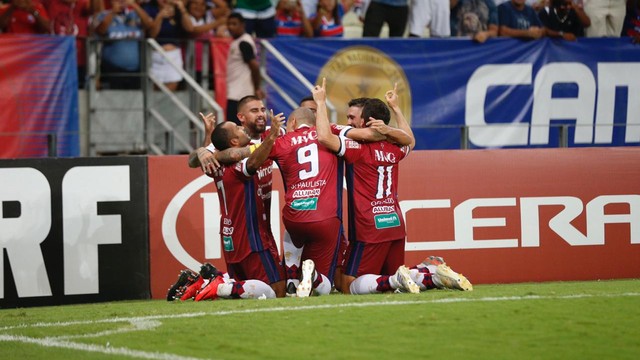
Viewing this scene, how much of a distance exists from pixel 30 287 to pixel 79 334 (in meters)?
4.35

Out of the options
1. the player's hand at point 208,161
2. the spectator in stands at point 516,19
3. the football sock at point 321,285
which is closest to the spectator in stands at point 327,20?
the spectator in stands at point 516,19

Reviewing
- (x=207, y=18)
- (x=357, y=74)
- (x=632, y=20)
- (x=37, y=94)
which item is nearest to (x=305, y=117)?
(x=37, y=94)

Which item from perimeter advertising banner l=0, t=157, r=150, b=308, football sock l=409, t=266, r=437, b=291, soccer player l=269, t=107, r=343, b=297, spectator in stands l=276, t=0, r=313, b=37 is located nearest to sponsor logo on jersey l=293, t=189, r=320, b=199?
soccer player l=269, t=107, r=343, b=297

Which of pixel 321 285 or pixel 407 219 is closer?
pixel 321 285

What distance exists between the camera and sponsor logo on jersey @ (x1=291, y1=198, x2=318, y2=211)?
1093 centimetres

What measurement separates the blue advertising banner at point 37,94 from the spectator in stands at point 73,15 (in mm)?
652

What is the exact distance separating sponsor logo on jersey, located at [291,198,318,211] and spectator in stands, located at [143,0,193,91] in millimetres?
4985

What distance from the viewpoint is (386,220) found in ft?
36.6

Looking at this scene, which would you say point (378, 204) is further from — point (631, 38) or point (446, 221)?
point (631, 38)

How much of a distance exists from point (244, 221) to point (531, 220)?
428cm

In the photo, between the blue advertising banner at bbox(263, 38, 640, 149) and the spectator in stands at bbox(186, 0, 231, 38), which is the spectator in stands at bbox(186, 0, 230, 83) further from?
the blue advertising banner at bbox(263, 38, 640, 149)

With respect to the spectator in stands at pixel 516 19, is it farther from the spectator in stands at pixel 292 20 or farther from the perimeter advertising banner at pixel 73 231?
the perimeter advertising banner at pixel 73 231

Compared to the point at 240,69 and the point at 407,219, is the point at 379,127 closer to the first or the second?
the point at 407,219

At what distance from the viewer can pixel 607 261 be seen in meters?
13.9
